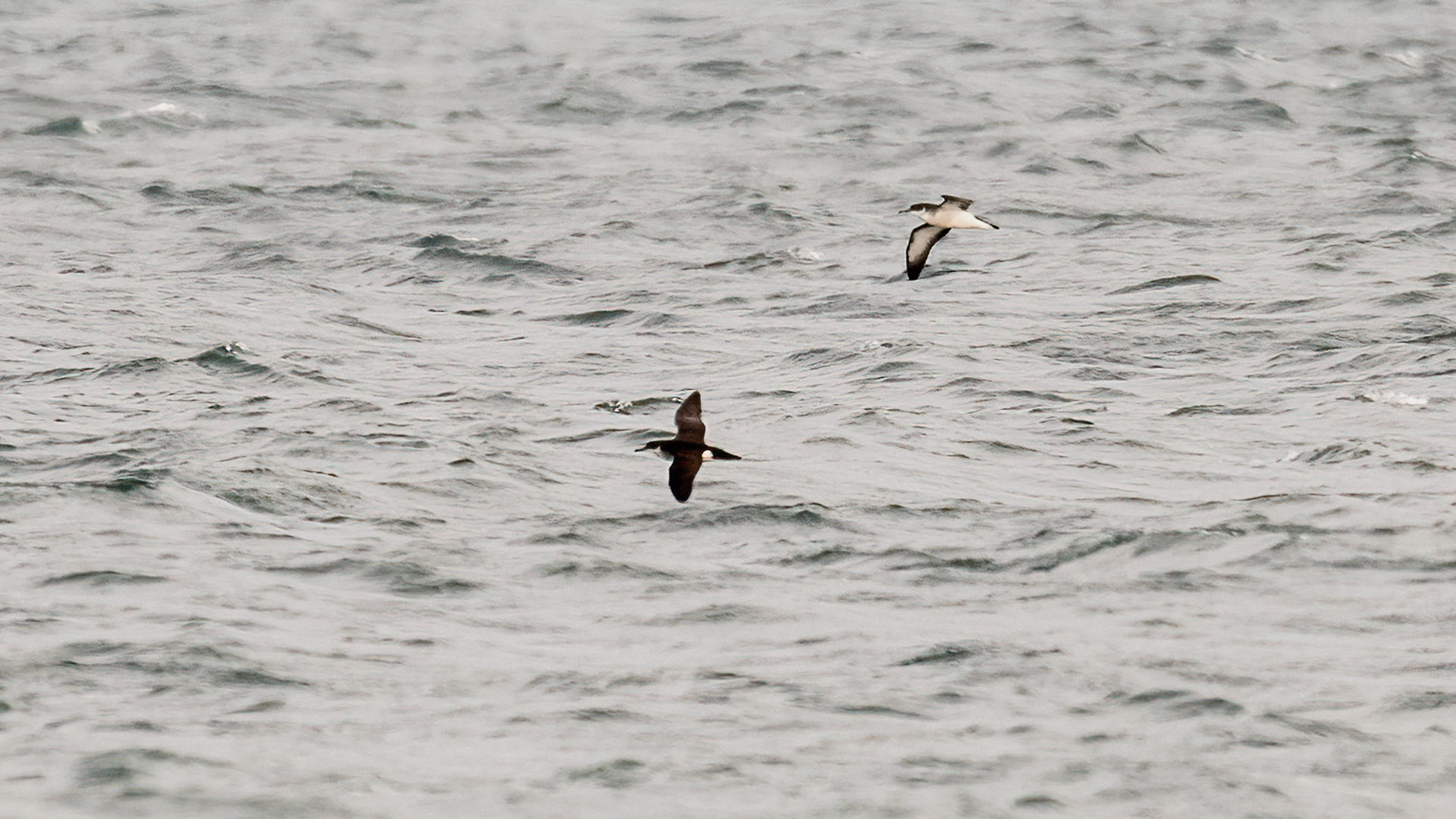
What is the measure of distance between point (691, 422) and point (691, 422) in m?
0.02

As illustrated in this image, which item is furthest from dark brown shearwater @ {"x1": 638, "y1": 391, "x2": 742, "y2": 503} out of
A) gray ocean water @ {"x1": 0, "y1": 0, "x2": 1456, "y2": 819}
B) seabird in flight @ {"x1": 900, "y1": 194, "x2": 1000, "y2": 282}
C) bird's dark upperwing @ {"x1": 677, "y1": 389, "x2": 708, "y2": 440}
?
seabird in flight @ {"x1": 900, "y1": 194, "x2": 1000, "y2": 282}

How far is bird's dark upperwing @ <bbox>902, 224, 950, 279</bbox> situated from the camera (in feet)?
56.4

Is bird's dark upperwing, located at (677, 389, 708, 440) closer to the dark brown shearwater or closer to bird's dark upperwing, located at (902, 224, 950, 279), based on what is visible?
the dark brown shearwater

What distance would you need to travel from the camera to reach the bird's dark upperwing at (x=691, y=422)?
12.6 metres

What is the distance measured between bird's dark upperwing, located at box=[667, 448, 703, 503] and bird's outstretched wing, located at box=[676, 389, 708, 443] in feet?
0.60

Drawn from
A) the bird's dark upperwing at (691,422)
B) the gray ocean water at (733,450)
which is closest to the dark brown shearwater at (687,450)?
the bird's dark upperwing at (691,422)

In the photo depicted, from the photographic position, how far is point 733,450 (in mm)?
14852

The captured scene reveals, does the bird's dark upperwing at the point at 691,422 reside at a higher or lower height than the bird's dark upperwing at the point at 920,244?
higher

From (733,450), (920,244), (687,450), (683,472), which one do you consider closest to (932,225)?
(920,244)

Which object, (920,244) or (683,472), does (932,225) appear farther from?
(683,472)

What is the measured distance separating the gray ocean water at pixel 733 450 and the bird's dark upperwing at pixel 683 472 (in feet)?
1.98

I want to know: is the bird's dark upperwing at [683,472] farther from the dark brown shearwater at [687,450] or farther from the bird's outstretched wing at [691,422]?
the bird's outstretched wing at [691,422]

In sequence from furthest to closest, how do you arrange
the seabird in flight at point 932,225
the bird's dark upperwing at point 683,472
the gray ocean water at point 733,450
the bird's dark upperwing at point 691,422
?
the seabird in flight at point 932,225 → the bird's dark upperwing at point 691,422 → the bird's dark upperwing at point 683,472 → the gray ocean water at point 733,450

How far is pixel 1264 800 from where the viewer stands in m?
8.87
